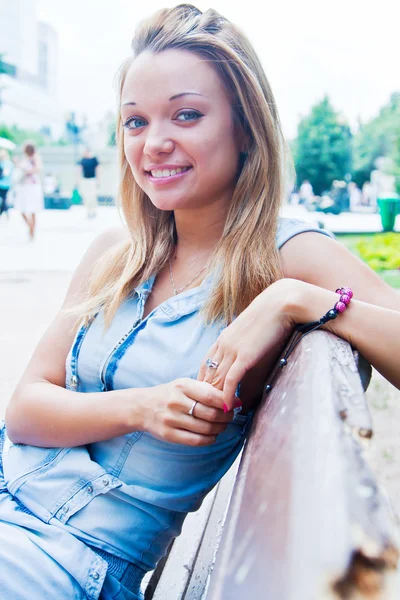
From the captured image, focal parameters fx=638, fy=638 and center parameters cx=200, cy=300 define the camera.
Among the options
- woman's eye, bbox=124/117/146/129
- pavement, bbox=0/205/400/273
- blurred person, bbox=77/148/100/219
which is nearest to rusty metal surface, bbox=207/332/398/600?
woman's eye, bbox=124/117/146/129

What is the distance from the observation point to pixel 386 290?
141 centimetres

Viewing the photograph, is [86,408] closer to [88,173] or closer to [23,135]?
[88,173]

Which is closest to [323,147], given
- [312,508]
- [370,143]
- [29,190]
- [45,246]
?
[370,143]

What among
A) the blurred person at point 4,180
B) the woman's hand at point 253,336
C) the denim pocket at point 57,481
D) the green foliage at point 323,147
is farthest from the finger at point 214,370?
the green foliage at point 323,147

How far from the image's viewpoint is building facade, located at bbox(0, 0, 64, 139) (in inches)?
2203

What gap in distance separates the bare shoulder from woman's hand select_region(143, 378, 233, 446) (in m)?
0.39

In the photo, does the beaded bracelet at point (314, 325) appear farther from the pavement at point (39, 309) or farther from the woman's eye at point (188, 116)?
the woman's eye at point (188, 116)

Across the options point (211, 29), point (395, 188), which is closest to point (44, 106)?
point (395, 188)

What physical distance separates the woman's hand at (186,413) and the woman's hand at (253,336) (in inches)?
1.2

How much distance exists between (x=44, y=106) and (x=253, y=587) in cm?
7348

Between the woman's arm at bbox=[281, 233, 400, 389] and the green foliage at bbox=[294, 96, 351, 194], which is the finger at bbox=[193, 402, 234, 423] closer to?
the woman's arm at bbox=[281, 233, 400, 389]

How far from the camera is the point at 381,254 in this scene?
9281mm

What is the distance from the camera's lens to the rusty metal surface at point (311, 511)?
1.35 feet

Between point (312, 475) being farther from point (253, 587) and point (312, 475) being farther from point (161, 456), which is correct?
point (161, 456)
